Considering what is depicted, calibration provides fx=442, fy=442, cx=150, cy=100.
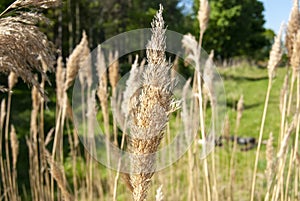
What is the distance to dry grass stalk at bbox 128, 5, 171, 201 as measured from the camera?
1.95 feet

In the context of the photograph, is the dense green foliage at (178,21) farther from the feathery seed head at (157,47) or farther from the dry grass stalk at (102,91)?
the feathery seed head at (157,47)

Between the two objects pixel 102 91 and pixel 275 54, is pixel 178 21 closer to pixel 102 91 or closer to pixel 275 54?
pixel 102 91

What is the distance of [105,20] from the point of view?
16.3 m

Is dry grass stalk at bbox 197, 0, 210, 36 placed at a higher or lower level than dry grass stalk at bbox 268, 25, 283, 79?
higher

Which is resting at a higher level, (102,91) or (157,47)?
(157,47)

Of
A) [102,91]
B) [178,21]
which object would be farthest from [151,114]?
[178,21]

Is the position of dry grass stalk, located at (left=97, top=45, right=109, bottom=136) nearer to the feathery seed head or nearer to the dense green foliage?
the feathery seed head

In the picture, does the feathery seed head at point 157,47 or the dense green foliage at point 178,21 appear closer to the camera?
the feathery seed head at point 157,47

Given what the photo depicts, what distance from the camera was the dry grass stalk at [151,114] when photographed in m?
0.59

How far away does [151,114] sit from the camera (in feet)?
1.96

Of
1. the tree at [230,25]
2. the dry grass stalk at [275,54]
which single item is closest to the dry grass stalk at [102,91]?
the dry grass stalk at [275,54]

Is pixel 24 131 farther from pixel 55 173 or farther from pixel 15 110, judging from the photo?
pixel 55 173

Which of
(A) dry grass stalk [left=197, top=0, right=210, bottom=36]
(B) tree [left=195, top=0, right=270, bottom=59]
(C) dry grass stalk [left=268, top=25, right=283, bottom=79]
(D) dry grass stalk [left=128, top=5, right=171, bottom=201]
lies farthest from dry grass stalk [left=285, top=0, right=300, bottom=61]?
(B) tree [left=195, top=0, right=270, bottom=59]

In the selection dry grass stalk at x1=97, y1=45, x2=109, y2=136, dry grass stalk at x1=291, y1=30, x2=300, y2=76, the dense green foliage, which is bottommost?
dry grass stalk at x1=97, y1=45, x2=109, y2=136
